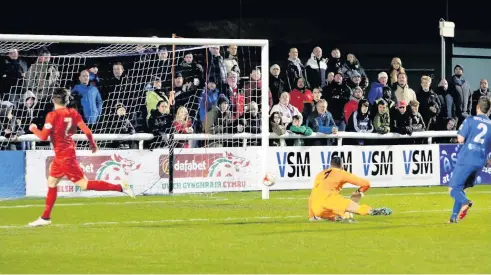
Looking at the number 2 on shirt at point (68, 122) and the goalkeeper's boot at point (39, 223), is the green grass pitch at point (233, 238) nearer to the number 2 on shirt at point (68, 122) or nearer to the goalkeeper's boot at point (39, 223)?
the goalkeeper's boot at point (39, 223)

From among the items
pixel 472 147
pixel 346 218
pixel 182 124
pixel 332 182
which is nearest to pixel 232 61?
pixel 182 124

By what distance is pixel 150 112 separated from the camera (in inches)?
953

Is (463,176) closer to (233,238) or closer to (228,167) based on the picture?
(233,238)

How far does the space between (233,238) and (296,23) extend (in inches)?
611

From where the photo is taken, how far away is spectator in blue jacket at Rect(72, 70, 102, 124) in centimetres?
2336

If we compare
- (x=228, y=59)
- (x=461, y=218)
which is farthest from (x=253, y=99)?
(x=461, y=218)

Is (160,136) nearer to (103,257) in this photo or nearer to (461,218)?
(461,218)

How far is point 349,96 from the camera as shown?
27219 mm

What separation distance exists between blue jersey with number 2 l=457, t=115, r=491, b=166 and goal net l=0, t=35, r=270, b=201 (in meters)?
5.85

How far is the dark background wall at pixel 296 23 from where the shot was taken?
28.5 meters

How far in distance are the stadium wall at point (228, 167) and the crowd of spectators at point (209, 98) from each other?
362mm

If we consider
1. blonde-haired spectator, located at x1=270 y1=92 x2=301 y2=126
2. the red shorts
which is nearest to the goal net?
blonde-haired spectator, located at x1=270 y1=92 x2=301 y2=126

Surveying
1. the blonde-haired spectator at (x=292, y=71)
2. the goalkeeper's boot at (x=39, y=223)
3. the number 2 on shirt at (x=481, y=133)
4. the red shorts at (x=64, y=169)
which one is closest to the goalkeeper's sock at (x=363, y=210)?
the number 2 on shirt at (x=481, y=133)

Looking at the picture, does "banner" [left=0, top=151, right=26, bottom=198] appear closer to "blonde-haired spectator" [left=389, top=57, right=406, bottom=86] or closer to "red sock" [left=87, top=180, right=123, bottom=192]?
"red sock" [left=87, top=180, right=123, bottom=192]
